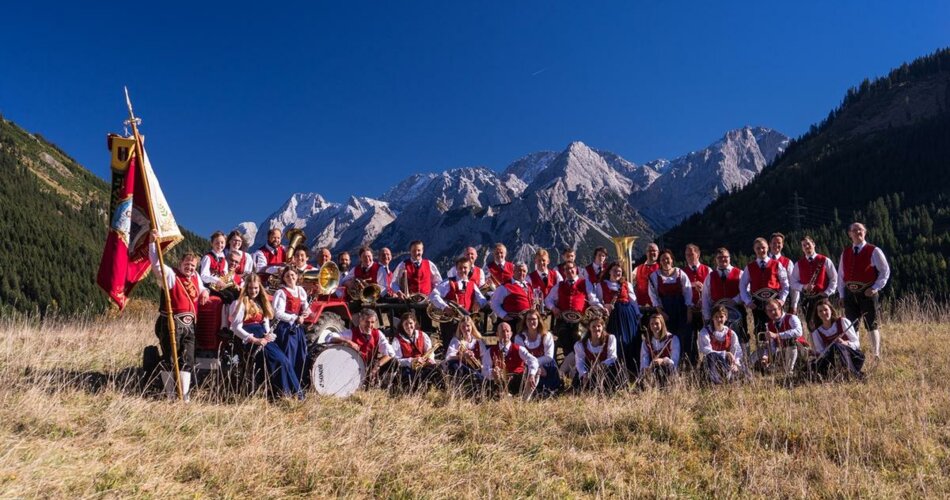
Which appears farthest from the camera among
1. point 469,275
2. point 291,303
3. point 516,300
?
point 469,275

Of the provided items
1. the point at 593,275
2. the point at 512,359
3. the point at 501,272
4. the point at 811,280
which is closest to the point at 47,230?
the point at 501,272

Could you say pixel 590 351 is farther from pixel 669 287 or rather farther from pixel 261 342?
pixel 261 342

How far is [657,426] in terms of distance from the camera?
5.54m

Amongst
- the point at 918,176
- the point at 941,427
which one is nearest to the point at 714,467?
the point at 941,427

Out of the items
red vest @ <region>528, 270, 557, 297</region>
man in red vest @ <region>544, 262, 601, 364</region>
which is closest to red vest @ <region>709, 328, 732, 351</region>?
man in red vest @ <region>544, 262, 601, 364</region>

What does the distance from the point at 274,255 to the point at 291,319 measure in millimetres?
2617

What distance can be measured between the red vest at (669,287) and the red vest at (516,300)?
6.12ft

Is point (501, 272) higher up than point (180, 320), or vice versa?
point (501, 272)

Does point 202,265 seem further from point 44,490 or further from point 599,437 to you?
point 599,437

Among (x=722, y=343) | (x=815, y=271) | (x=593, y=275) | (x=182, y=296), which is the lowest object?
(x=722, y=343)

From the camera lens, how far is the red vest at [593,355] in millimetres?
7219

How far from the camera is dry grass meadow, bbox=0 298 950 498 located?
3988 millimetres

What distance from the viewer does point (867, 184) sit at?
9406cm

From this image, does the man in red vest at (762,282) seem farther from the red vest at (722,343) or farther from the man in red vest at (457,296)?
the man in red vest at (457,296)
